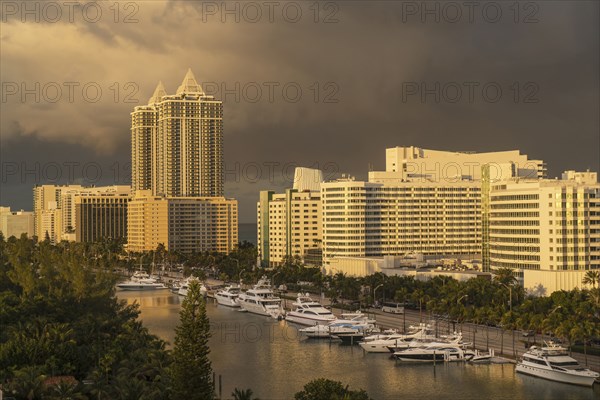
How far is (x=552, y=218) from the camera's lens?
91.4 meters

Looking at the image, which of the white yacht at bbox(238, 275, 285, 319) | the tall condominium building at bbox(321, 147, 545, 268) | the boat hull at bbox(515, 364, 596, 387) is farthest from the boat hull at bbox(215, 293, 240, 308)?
the boat hull at bbox(515, 364, 596, 387)

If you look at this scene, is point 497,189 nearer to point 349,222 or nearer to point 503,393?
point 349,222

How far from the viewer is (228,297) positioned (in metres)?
112

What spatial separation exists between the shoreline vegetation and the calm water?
3.87m

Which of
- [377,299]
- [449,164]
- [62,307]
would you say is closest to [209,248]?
[449,164]

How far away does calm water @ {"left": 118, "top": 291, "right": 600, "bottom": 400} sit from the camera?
58.5m

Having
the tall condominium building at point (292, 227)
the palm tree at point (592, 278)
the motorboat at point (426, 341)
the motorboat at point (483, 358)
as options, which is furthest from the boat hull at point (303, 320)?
the tall condominium building at point (292, 227)

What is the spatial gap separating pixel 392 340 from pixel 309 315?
17.0m

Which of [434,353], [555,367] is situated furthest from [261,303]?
[555,367]

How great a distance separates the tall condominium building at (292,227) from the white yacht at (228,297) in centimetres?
3631

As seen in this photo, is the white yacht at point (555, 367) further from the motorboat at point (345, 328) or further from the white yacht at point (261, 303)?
the white yacht at point (261, 303)

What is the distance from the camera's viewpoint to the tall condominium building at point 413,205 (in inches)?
5202

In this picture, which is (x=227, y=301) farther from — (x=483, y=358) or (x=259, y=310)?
(x=483, y=358)

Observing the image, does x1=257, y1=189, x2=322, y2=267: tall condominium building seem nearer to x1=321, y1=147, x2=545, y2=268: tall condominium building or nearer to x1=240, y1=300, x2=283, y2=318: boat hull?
x1=321, y1=147, x2=545, y2=268: tall condominium building
